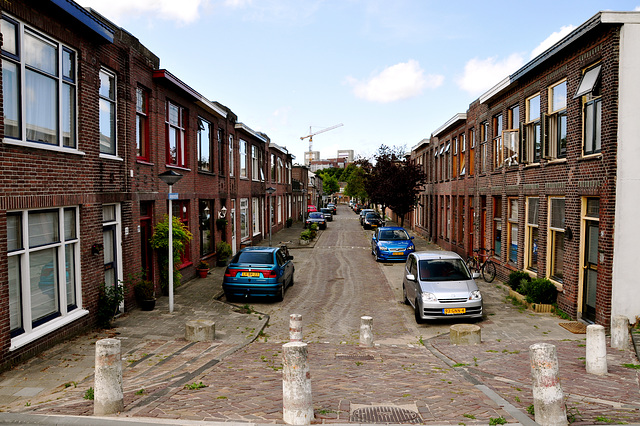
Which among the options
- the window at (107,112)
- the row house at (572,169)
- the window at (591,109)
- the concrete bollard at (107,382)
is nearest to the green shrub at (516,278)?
the row house at (572,169)

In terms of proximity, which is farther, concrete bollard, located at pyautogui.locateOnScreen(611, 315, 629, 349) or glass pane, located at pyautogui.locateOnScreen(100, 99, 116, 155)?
glass pane, located at pyautogui.locateOnScreen(100, 99, 116, 155)

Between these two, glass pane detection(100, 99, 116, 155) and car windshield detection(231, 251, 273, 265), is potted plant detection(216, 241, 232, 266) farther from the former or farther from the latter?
glass pane detection(100, 99, 116, 155)

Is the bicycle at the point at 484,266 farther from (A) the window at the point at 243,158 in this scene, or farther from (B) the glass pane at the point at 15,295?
(B) the glass pane at the point at 15,295

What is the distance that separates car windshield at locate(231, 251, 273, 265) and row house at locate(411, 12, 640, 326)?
8073mm

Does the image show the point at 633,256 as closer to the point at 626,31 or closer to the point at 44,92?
the point at 626,31

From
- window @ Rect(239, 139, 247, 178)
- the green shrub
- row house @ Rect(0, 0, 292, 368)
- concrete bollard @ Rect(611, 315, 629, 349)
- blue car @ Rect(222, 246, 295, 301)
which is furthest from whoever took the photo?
window @ Rect(239, 139, 247, 178)

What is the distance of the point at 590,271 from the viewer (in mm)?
11594

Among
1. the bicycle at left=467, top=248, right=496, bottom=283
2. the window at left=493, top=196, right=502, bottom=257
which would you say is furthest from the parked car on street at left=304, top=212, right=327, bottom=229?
the window at left=493, top=196, right=502, bottom=257

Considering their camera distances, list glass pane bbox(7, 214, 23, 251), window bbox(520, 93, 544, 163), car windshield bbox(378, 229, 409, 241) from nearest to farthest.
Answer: glass pane bbox(7, 214, 23, 251)
window bbox(520, 93, 544, 163)
car windshield bbox(378, 229, 409, 241)

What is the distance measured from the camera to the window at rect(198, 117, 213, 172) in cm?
1943

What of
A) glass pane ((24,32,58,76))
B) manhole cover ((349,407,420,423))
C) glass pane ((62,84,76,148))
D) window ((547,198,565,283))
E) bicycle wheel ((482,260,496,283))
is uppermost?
glass pane ((24,32,58,76))

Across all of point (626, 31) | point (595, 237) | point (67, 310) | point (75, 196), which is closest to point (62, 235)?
point (75, 196)

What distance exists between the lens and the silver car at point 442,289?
1194cm

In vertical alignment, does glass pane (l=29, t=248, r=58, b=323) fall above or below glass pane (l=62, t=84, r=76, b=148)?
below
